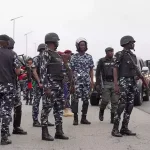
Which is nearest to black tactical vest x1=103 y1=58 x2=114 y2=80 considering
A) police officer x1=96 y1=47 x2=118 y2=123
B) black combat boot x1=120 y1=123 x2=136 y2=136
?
police officer x1=96 y1=47 x2=118 y2=123

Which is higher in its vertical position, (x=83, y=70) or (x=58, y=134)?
(x=83, y=70)

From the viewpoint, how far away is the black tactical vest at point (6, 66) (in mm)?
6410

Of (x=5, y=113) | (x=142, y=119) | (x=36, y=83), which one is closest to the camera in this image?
(x=5, y=113)

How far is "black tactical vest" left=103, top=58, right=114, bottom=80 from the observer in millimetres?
8875

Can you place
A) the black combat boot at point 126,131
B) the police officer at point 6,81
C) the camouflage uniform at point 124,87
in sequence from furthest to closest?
the black combat boot at point 126,131, the camouflage uniform at point 124,87, the police officer at point 6,81

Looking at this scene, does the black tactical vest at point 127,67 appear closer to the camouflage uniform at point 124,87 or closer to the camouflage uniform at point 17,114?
the camouflage uniform at point 124,87

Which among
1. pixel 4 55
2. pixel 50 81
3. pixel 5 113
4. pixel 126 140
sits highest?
pixel 4 55

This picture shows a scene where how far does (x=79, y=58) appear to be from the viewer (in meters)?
8.73

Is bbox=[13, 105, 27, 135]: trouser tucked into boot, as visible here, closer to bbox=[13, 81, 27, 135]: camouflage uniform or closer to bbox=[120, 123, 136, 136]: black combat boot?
bbox=[13, 81, 27, 135]: camouflage uniform

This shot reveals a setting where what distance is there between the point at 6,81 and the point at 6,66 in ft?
0.82

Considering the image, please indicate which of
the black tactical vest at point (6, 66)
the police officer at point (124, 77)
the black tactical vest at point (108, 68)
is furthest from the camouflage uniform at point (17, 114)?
the black tactical vest at point (108, 68)

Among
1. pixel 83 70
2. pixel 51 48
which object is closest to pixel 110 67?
pixel 83 70

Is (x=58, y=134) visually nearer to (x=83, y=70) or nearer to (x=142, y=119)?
(x=83, y=70)

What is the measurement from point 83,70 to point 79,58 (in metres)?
0.28
